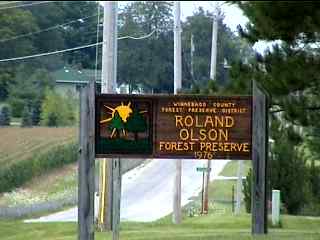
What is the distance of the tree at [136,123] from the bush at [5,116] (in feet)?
202

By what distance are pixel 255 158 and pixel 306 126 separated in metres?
2.33

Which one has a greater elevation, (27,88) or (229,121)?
(27,88)

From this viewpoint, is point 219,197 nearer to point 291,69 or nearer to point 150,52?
point 150,52

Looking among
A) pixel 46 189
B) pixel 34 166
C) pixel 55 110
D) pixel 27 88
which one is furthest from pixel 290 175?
pixel 27 88

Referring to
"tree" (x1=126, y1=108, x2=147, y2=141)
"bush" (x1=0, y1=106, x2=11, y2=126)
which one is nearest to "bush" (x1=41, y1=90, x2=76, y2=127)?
"bush" (x1=0, y1=106, x2=11, y2=126)

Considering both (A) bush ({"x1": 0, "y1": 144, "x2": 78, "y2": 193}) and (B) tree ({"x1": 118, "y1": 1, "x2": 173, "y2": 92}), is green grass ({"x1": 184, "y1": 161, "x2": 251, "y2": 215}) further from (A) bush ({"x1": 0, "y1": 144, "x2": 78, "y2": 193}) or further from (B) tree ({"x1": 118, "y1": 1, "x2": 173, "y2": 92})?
(A) bush ({"x1": 0, "y1": 144, "x2": 78, "y2": 193})

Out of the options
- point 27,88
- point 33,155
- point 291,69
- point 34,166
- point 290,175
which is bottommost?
point 34,166

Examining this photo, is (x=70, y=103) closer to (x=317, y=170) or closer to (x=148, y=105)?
(x=317, y=170)

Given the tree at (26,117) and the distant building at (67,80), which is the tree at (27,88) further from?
the distant building at (67,80)

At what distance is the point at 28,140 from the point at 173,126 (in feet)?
169

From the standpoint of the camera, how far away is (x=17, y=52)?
77812mm

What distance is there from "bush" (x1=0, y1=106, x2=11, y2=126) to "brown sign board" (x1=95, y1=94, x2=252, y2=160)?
61525mm

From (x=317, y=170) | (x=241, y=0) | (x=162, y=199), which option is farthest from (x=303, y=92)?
(x=162, y=199)

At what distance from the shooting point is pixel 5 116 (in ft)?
252
